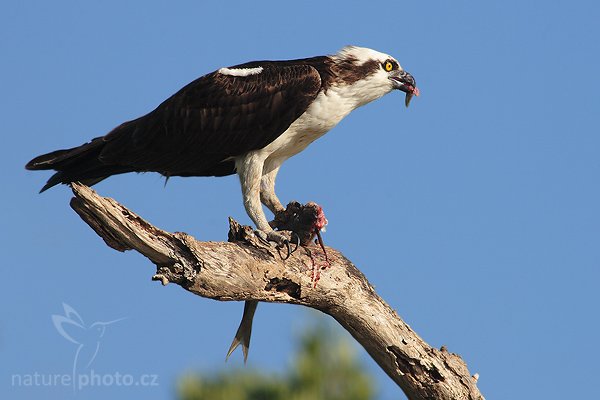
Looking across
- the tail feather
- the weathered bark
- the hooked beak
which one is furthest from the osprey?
the weathered bark

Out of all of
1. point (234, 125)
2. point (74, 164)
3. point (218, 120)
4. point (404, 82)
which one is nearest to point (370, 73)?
point (404, 82)

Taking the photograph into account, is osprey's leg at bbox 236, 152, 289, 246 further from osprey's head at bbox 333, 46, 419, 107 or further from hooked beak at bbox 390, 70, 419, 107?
hooked beak at bbox 390, 70, 419, 107

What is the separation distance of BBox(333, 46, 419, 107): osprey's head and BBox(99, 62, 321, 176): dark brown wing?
40 centimetres

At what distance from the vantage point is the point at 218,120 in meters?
9.64

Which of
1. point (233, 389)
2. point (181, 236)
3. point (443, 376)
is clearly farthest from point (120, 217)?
point (233, 389)

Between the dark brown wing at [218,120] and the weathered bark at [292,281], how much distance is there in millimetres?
1246

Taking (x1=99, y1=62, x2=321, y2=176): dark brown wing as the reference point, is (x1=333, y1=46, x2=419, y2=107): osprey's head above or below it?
above

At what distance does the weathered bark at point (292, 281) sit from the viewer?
25.9 feet

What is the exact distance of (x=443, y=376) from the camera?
8898mm

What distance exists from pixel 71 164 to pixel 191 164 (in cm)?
116

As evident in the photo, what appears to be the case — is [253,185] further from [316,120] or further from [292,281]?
[292,281]

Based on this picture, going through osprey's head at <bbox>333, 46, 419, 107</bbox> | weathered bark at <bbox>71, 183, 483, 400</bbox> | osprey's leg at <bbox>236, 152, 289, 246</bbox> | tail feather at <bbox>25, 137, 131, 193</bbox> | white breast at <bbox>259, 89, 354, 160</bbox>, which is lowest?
weathered bark at <bbox>71, 183, 483, 400</bbox>

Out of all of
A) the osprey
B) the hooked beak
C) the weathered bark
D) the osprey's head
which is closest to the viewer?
the weathered bark

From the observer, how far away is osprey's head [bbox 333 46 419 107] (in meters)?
9.91
